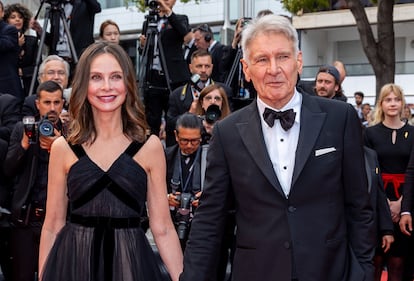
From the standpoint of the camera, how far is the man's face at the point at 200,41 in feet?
27.1

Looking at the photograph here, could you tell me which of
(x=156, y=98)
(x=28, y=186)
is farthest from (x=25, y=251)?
(x=156, y=98)

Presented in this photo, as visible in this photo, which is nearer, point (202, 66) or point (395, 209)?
point (395, 209)

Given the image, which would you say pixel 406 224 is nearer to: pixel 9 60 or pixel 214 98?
pixel 214 98

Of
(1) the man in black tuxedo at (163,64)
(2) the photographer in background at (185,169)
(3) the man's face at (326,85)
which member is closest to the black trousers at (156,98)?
(1) the man in black tuxedo at (163,64)

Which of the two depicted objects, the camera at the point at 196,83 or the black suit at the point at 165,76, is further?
the black suit at the point at 165,76

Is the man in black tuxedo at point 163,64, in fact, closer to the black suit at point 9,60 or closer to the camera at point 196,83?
the camera at point 196,83

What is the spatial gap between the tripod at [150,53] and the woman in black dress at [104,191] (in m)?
3.95

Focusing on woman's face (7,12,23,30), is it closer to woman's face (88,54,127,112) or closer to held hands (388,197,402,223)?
woman's face (88,54,127,112)

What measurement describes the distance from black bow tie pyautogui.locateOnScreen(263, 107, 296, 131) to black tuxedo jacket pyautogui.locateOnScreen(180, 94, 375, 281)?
6 centimetres

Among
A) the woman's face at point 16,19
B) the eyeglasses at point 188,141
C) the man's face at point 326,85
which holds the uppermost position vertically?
the woman's face at point 16,19

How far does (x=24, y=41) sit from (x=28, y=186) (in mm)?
Answer: 3263

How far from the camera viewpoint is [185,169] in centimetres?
526

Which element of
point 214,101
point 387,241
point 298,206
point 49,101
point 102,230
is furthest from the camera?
point 214,101

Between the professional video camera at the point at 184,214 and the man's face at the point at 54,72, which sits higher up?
the man's face at the point at 54,72
